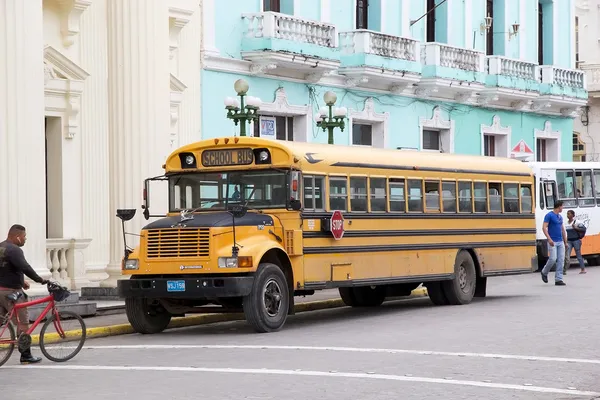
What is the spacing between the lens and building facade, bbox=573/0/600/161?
171 feet

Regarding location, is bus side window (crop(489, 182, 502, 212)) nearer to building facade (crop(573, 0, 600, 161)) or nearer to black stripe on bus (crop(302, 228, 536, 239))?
black stripe on bus (crop(302, 228, 536, 239))

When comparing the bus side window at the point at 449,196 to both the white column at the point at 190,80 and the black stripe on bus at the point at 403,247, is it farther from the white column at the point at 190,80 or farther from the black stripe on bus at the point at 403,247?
the white column at the point at 190,80

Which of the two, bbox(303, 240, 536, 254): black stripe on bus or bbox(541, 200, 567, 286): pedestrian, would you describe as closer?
bbox(303, 240, 536, 254): black stripe on bus

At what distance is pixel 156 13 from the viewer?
23.7 metres

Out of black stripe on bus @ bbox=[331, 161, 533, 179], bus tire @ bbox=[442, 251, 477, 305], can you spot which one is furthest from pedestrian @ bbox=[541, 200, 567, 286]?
bus tire @ bbox=[442, 251, 477, 305]

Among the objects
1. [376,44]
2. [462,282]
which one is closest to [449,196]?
[462,282]

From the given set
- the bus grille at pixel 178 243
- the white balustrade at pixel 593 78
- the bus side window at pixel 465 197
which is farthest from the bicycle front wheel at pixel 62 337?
the white balustrade at pixel 593 78

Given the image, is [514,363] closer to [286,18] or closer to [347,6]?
[286,18]

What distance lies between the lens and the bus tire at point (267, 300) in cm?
1762

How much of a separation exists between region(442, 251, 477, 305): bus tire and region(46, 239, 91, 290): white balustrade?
271 inches

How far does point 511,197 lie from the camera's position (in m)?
24.8

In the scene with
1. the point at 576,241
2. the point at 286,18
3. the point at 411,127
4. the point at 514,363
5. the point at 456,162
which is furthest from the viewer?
the point at 411,127

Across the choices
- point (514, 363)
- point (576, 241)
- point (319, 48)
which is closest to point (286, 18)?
point (319, 48)

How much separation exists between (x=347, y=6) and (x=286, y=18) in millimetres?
4384
